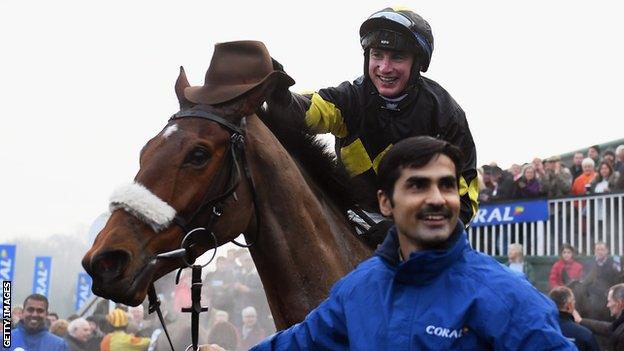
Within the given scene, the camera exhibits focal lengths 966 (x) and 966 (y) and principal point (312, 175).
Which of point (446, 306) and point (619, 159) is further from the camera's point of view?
point (619, 159)

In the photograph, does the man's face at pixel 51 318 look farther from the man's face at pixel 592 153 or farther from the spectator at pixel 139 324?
the man's face at pixel 592 153

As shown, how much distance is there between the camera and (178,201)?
389 centimetres

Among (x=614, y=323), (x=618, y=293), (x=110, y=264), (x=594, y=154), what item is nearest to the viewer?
(x=110, y=264)

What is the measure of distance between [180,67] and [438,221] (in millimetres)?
2298

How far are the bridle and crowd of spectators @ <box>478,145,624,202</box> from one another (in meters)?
7.90

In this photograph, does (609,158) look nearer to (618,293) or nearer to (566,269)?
(566,269)

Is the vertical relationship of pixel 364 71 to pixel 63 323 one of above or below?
above

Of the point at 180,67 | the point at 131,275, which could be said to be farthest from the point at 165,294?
the point at 131,275

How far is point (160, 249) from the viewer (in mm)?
3854

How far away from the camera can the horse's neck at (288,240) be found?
4145mm

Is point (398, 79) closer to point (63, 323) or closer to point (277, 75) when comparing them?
point (277, 75)

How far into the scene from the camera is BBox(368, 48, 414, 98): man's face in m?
4.55

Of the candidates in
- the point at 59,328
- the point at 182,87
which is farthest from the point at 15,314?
the point at 182,87

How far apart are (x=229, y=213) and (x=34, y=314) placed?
5.79 m
